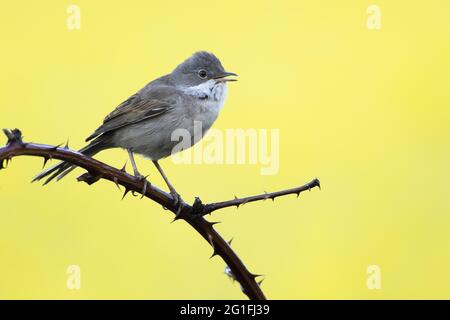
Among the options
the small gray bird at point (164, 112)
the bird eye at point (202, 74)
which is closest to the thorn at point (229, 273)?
the small gray bird at point (164, 112)

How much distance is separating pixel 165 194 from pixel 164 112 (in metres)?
2.86

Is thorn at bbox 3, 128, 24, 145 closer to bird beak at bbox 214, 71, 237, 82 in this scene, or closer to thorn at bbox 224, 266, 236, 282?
thorn at bbox 224, 266, 236, 282

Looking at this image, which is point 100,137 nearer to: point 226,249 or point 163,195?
Result: point 163,195

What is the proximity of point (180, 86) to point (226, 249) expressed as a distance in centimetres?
349

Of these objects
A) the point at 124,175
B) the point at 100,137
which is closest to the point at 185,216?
the point at 124,175

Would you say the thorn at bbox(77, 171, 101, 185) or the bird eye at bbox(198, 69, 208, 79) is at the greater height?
the bird eye at bbox(198, 69, 208, 79)

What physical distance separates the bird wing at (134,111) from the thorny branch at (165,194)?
259cm

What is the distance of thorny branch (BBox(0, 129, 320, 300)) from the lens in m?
1.62

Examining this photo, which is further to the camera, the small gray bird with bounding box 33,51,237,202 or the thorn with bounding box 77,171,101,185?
the small gray bird with bounding box 33,51,237,202

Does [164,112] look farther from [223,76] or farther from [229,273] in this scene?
[229,273]

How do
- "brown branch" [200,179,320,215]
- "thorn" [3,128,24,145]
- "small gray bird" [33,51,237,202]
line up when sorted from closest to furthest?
"thorn" [3,128,24,145]
"brown branch" [200,179,320,215]
"small gray bird" [33,51,237,202]

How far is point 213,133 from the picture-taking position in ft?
16.2

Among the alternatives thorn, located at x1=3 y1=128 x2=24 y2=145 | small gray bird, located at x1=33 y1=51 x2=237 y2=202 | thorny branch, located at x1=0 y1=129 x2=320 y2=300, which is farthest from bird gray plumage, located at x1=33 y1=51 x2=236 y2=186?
thorn, located at x1=3 y1=128 x2=24 y2=145

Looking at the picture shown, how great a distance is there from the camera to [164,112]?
195 inches
